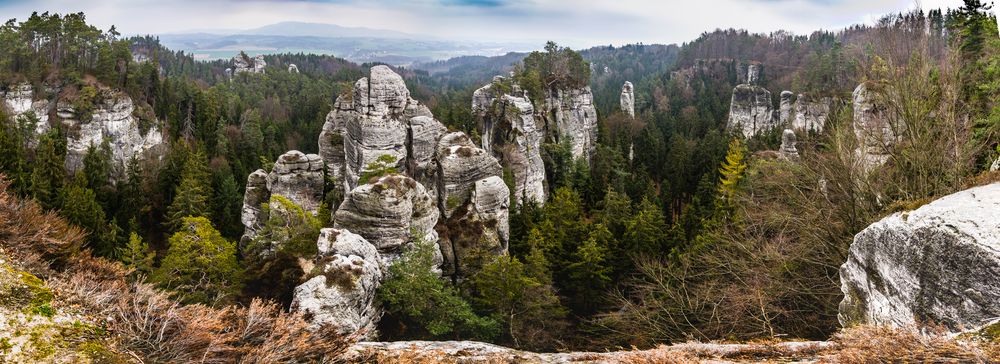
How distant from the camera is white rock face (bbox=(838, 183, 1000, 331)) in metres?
7.34

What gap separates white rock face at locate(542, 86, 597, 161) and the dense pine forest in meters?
1.31

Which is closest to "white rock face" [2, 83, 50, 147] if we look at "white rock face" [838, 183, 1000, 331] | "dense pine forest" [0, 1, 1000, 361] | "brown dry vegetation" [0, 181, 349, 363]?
"dense pine forest" [0, 1, 1000, 361]

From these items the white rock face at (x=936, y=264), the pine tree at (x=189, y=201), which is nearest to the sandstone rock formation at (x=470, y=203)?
the pine tree at (x=189, y=201)

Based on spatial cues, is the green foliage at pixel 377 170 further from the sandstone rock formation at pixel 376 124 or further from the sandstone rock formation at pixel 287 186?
the sandstone rock formation at pixel 287 186

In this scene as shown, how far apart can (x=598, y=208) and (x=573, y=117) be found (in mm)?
13866

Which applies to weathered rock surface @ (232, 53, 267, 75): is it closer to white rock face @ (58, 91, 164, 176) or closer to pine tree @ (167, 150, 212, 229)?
white rock face @ (58, 91, 164, 176)

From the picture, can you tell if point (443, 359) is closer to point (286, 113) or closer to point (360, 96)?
point (360, 96)

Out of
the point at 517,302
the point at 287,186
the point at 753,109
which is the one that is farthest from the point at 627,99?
the point at 517,302

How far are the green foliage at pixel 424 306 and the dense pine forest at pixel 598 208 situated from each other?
70 millimetres

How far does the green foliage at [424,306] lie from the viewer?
657 inches

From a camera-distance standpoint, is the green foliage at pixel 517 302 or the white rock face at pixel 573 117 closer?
the green foliage at pixel 517 302

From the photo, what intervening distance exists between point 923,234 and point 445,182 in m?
19.6

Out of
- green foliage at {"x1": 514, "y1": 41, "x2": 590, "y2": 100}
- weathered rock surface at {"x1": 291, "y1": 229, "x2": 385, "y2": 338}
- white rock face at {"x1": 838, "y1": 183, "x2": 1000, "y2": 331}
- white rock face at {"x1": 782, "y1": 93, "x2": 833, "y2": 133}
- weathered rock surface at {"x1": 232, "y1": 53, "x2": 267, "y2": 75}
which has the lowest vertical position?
weathered rock surface at {"x1": 291, "y1": 229, "x2": 385, "y2": 338}

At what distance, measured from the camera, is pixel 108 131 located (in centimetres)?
4453
